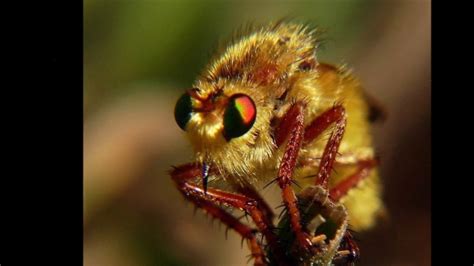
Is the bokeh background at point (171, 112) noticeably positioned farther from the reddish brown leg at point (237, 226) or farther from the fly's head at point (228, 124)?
the fly's head at point (228, 124)

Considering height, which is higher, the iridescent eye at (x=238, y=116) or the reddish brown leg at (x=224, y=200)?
the iridescent eye at (x=238, y=116)

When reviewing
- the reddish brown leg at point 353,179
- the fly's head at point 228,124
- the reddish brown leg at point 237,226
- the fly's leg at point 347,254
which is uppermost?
the fly's head at point 228,124

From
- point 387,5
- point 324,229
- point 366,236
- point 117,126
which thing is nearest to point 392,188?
point 366,236

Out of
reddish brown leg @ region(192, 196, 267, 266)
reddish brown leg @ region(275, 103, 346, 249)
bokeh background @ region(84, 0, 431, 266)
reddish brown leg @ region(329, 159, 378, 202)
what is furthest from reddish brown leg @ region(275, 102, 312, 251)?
bokeh background @ region(84, 0, 431, 266)

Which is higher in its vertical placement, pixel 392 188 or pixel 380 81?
pixel 380 81

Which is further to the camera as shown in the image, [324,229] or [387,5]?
[387,5]

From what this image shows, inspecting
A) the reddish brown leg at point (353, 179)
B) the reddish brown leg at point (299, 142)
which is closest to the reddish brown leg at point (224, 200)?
the reddish brown leg at point (299, 142)

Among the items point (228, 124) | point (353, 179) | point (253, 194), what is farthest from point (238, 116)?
point (353, 179)
